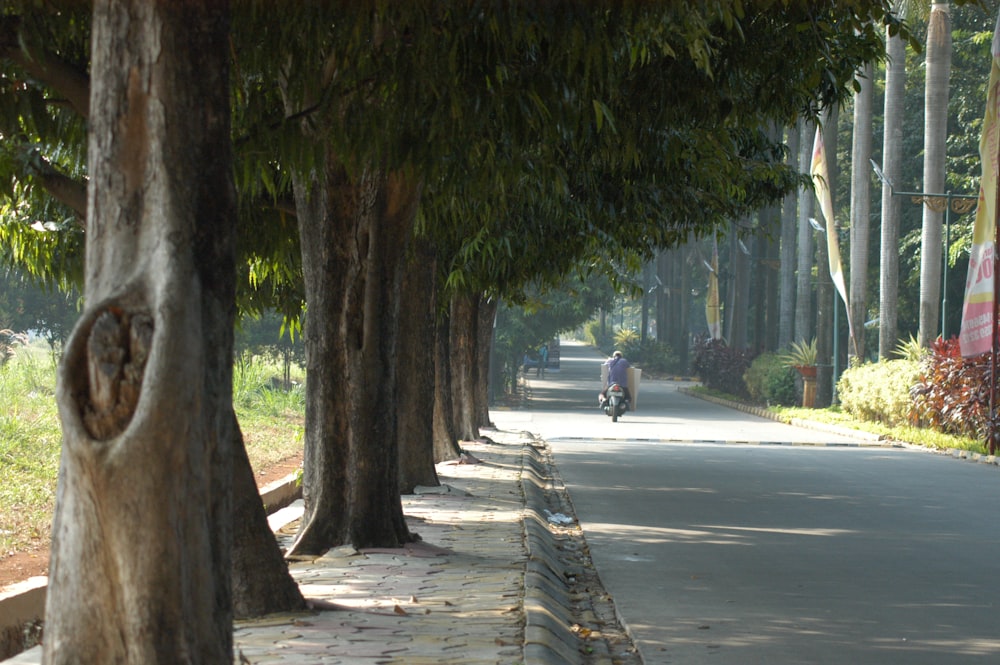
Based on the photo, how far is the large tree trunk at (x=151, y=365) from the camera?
435 cm

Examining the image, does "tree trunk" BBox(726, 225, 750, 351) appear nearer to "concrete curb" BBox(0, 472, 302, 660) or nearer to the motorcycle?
the motorcycle

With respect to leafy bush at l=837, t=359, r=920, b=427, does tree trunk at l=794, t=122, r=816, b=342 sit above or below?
above

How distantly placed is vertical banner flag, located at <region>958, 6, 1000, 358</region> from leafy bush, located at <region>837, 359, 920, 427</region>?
4954mm

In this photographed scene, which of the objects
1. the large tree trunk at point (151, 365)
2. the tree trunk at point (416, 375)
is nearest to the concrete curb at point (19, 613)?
the large tree trunk at point (151, 365)

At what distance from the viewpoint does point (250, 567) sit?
→ 7512 millimetres

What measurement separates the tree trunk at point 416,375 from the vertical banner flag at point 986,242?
1101cm

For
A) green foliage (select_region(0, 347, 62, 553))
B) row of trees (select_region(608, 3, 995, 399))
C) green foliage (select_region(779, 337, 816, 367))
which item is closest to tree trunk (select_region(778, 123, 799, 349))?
row of trees (select_region(608, 3, 995, 399))

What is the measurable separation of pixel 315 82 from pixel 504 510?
7.41 metres

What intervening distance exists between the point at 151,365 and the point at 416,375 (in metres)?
11.2

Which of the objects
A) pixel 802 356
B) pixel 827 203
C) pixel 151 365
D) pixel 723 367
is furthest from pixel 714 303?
pixel 151 365

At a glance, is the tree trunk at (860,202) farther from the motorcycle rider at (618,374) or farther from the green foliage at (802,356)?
the motorcycle rider at (618,374)

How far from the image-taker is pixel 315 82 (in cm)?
721

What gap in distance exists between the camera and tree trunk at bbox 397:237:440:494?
49.9 ft

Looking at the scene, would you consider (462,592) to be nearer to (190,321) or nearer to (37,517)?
(190,321)
